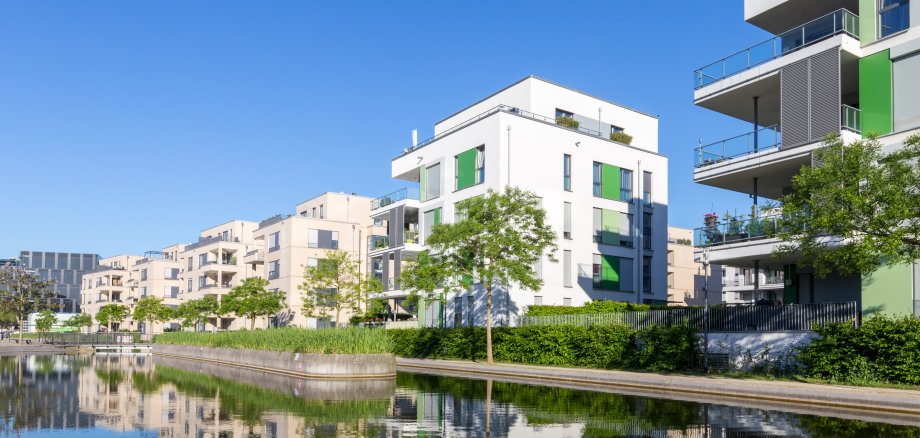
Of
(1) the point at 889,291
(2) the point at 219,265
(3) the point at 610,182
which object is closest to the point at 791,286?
(1) the point at 889,291

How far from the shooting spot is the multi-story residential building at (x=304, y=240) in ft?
253

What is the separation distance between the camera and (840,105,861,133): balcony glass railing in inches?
1051

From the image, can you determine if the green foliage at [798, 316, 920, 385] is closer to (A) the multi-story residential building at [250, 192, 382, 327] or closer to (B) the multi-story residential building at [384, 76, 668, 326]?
(B) the multi-story residential building at [384, 76, 668, 326]

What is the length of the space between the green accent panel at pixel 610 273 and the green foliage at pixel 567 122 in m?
8.40

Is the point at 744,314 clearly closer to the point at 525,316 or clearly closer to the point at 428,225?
the point at 525,316

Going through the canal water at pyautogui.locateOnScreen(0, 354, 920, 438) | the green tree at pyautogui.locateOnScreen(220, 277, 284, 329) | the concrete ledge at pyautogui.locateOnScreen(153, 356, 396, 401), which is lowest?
the concrete ledge at pyautogui.locateOnScreen(153, 356, 396, 401)

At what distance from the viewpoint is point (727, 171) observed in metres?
30.3

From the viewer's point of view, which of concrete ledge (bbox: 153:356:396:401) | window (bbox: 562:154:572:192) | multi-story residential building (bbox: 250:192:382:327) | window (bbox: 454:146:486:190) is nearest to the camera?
concrete ledge (bbox: 153:356:396:401)

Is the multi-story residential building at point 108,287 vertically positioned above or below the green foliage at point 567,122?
below

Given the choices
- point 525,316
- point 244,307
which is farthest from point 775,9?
point 244,307

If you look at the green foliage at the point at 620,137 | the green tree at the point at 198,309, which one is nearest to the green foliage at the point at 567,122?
the green foliage at the point at 620,137

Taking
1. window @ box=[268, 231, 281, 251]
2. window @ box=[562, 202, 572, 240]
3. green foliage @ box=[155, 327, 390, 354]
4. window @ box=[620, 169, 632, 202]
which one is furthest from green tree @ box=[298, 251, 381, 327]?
window @ box=[268, 231, 281, 251]

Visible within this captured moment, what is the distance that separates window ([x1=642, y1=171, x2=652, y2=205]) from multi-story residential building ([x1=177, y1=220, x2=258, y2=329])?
5077 centimetres

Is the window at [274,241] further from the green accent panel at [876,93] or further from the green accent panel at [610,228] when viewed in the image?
the green accent panel at [876,93]
